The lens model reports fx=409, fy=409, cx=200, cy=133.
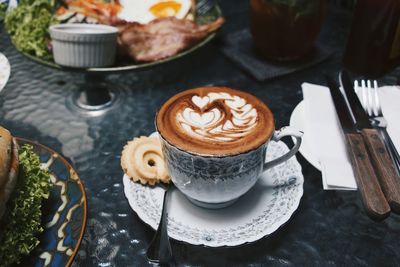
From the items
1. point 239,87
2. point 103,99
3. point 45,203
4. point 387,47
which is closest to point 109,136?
point 103,99

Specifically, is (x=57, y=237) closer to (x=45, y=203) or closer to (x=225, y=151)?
(x=45, y=203)

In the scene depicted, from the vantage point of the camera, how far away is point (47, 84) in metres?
1.09

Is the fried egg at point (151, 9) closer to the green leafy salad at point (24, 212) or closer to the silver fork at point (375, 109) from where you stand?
the silver fork at point (375, 109)

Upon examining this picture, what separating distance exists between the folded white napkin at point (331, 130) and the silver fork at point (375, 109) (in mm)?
19

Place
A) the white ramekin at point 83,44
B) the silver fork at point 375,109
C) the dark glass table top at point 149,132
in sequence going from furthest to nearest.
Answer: the white ramekin at point 83,44 → the silver fork at point 375,109 → the dark glass table top at point 149,132

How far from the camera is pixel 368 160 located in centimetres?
74

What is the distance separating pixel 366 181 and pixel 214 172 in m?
0.28

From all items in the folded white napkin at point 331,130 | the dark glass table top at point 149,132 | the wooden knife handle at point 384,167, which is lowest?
the dark glass table top at point 149,132

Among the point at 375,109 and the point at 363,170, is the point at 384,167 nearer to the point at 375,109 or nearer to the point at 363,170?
the point at 363,170

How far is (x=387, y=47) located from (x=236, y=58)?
394 millimetres

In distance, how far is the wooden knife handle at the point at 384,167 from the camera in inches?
26.5

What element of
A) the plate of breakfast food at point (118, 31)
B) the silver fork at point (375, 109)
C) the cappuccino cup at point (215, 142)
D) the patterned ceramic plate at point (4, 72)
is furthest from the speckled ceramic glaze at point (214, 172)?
the patterned ceramic plate at point (4, 72)

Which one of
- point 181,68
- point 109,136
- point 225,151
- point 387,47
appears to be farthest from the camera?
point 181,68


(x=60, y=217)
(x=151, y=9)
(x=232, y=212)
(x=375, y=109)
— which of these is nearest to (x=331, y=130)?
(x=375, y=109)
